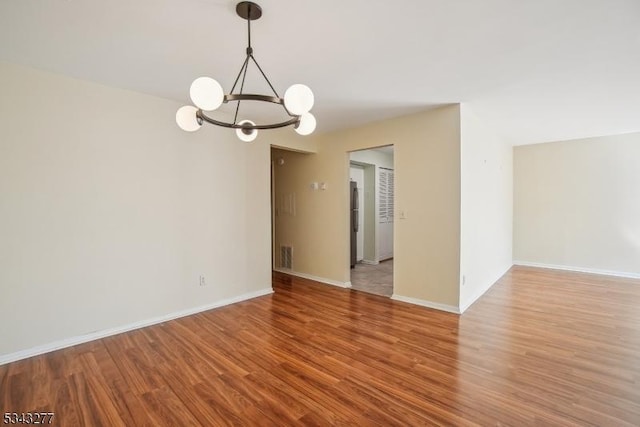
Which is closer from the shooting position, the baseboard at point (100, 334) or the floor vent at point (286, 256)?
the baseboard at point (100, 334)

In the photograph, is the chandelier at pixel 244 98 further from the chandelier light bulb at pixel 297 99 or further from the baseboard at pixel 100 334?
the baseboard at pixel 100 334

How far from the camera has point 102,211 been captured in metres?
2.93

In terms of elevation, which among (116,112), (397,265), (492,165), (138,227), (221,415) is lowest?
(221,415)

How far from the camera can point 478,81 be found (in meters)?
2.88

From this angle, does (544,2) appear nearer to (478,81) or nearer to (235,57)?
(478,81)

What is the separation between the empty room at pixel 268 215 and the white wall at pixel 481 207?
→ 6 cm

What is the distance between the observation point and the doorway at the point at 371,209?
629 cm

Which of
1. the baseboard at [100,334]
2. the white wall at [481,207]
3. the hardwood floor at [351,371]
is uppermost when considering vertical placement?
the white wall at [481,207]

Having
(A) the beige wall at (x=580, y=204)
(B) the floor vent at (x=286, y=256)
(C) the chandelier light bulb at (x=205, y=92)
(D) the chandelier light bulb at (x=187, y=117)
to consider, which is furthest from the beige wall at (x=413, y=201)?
(A) the beige wall at (x=580, y=204)

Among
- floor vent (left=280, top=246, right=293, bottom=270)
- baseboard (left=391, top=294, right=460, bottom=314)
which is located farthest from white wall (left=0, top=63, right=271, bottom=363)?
baseboard (left=391, top=294, right=460, bottom=314)

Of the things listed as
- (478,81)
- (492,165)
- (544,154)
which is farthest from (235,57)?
(544,154)

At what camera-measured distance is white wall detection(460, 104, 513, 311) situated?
3.63 meters

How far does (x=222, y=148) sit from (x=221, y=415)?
3.03 metres

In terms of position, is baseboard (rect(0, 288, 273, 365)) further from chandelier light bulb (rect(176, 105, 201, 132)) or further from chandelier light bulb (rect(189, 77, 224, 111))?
chandelier light bulb (rect(189, 77, 224, 111))
